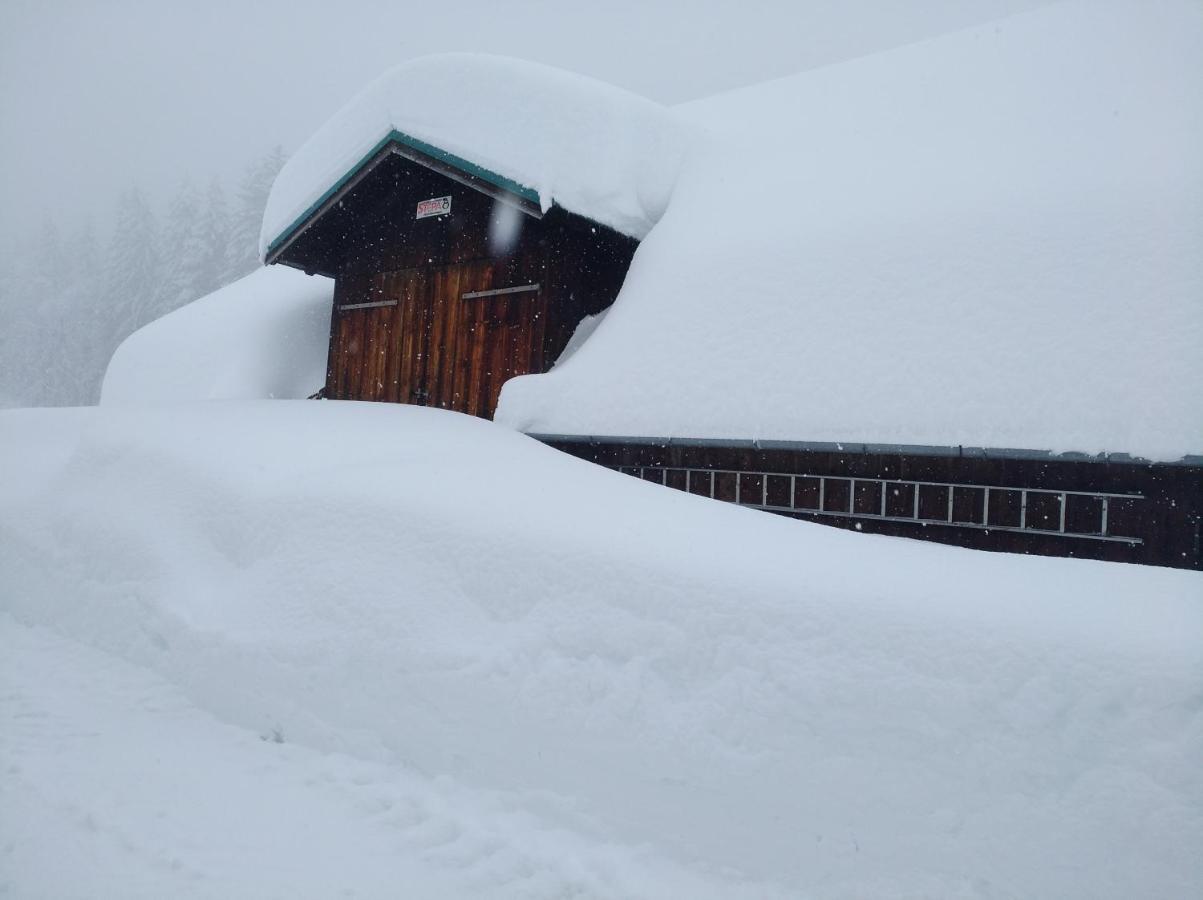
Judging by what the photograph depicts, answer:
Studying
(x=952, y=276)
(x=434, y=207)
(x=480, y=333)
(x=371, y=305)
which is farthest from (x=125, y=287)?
(x=952, y=276)

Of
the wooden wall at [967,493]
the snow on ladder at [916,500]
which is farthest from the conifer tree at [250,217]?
the snow on ladder at [916,500]

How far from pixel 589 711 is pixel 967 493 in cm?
314

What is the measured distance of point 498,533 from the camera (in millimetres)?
3701

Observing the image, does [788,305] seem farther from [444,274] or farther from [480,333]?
[444,274]

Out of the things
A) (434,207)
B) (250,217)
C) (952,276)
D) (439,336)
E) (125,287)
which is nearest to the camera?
(952,276)

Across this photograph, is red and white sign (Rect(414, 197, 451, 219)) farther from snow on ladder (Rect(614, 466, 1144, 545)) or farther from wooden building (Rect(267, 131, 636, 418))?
snow on ladder (Rect(614, 466, 1144, 545))

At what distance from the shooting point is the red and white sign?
7.97m

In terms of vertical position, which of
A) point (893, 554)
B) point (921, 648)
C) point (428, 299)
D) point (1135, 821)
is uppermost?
point (428, 299)

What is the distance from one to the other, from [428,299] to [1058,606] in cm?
→ 702

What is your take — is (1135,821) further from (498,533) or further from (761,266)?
(761,266)

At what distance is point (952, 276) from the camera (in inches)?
207

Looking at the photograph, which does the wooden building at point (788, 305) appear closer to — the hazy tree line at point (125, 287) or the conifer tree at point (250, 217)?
the conifer tree at point (250, 217)

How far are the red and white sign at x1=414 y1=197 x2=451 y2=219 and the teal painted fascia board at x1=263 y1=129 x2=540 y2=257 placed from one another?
0.68 metres

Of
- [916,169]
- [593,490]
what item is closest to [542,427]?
[593,490]
